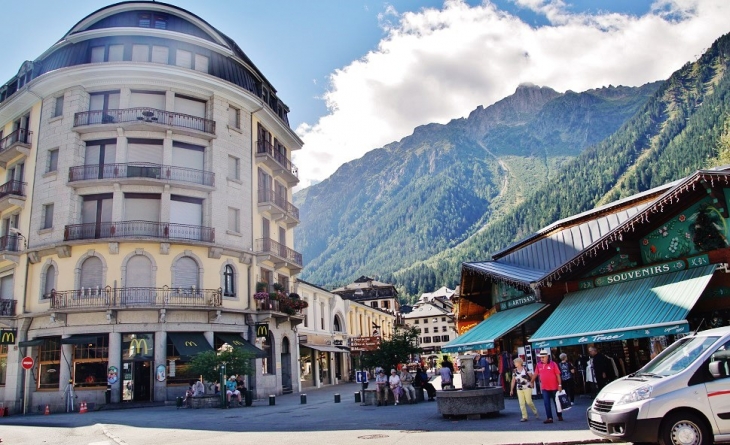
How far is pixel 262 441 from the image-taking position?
13.6 metres

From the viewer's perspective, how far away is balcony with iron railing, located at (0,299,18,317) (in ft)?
105

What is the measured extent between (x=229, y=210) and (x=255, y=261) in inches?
141

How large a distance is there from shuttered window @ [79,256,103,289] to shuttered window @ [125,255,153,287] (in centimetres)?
152

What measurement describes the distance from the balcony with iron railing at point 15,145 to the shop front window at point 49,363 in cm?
1165

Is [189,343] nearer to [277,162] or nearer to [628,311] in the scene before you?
[277,162]

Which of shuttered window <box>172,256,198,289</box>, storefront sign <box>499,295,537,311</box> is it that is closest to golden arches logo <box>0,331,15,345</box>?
shuttered window <box>172,256,198,289</box>

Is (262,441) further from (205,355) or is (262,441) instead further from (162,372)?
(162,372)

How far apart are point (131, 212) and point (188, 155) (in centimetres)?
477

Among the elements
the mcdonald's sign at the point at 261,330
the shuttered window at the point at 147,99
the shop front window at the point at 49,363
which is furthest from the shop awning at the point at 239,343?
the shuttered window at the point at 147,99

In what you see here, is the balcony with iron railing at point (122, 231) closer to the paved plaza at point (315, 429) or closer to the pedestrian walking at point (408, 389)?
the paved plaza at point (315, 429)

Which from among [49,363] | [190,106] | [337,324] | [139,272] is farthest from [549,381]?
[337,324]

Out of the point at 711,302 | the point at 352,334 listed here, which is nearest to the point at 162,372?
the point at 711,302

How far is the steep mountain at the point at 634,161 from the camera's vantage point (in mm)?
134125

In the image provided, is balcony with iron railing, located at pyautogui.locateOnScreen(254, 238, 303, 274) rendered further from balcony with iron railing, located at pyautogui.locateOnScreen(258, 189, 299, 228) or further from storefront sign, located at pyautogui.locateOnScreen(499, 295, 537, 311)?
storefront sign, located at pyautogui.locateOnScreen(499, 295, 537, 311)
